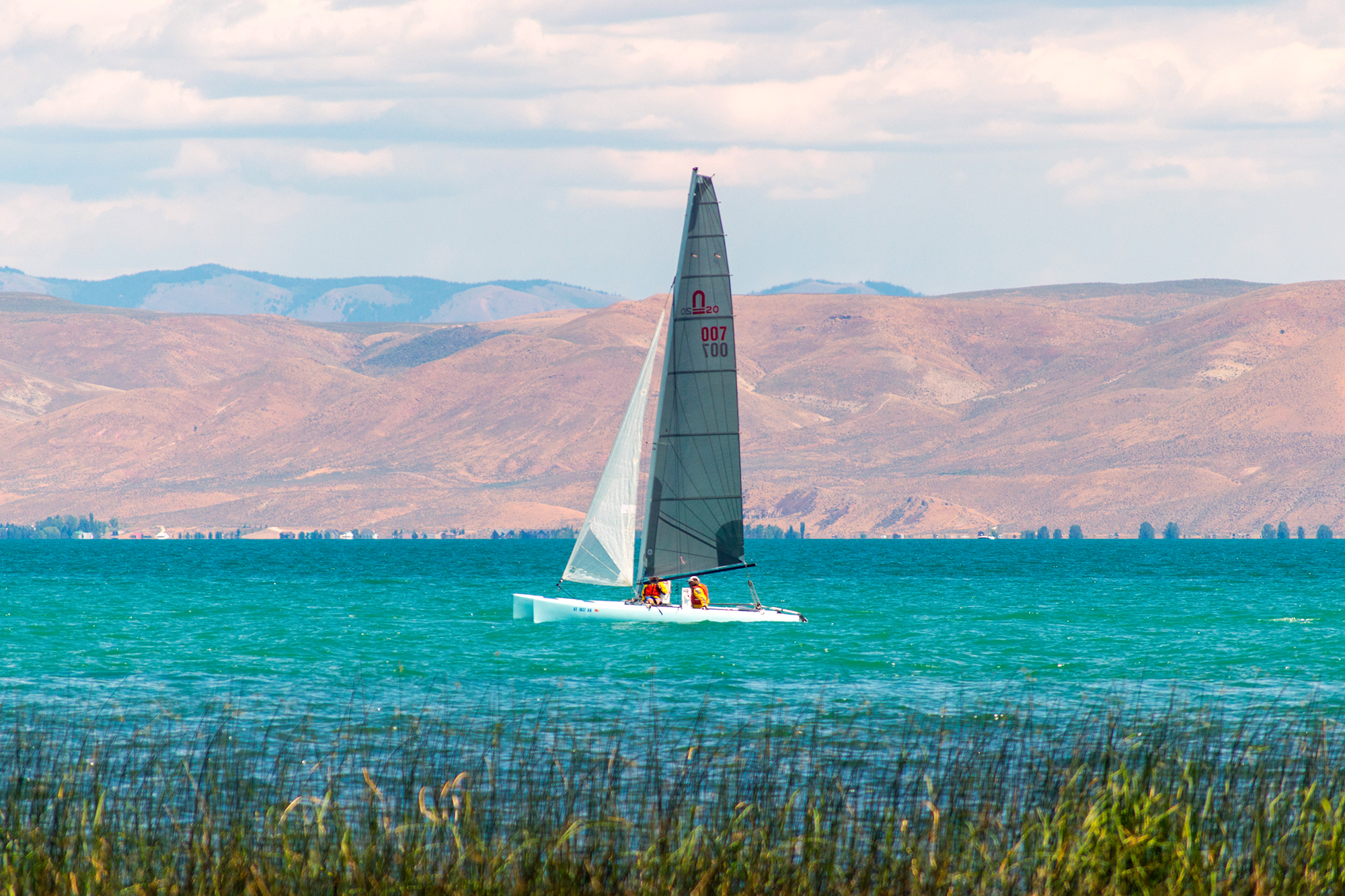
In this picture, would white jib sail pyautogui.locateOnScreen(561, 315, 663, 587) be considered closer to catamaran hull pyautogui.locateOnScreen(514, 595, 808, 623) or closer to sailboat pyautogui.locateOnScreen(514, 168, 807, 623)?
sailboat pyautogui.locateOnScreen(514, 168, 807, 623)

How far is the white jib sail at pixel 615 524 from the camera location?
42188 millimetres

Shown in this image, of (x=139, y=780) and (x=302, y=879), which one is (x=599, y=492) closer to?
(x=139, y=780)

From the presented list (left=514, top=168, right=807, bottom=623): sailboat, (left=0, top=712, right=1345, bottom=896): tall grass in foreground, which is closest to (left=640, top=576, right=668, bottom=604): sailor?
(left=514, top=168, right=807, bottom=623): sailboat

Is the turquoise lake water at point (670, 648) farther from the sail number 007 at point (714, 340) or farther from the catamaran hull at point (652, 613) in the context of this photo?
the sail number 007 at point (714, 340)

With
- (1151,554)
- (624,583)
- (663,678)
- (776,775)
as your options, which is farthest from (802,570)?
(776,775)

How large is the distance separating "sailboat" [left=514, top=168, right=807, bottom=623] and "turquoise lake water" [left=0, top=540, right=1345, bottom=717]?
1.75 metres

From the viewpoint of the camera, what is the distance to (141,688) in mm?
31734

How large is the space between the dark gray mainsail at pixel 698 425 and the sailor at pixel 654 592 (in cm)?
31

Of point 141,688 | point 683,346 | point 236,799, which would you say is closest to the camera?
point 236,799

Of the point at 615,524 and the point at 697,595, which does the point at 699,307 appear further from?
the point at 697,595

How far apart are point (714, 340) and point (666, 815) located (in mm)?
23789

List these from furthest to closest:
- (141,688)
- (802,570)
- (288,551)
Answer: (288,551), (802,570), (141,688)

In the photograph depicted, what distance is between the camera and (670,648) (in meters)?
40.2

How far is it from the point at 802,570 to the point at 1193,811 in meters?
108
